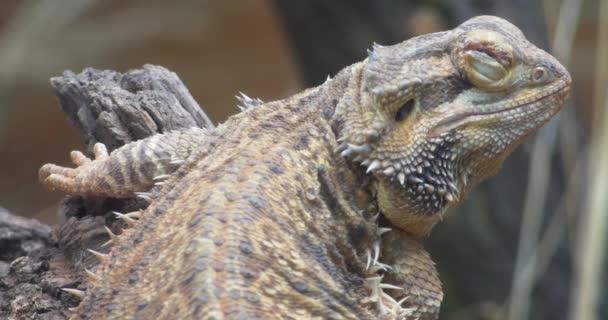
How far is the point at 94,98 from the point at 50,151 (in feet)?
30.1

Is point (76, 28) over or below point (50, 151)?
over

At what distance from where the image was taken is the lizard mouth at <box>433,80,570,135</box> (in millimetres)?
3328

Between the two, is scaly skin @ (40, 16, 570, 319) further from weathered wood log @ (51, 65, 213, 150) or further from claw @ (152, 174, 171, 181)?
weathered wood log @ (51, 65, 213, 150)

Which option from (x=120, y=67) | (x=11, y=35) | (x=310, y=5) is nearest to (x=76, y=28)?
(x=120, y=67)

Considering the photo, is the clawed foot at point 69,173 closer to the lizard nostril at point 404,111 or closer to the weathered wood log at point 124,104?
the weathered wood log at point 124,104

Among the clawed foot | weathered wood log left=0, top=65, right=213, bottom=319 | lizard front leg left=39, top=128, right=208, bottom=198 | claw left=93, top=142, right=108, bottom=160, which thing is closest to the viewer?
lizard front leg left=39, top=128, right=208, bottom=198

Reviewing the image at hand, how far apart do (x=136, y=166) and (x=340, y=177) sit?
98cm

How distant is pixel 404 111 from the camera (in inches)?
132

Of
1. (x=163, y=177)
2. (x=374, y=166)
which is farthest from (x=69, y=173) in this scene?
(x=374, y=166)

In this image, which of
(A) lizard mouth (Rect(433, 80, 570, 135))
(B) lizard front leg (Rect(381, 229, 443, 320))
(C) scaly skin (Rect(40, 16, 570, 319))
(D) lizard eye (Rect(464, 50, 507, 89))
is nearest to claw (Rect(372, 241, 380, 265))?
(C) scaly skin (Rect(40, 16, 570, 319))

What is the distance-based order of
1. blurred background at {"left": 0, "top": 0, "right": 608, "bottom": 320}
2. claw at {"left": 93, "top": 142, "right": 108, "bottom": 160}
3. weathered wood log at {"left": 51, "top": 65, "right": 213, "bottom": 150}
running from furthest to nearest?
blurred background at {"left": 0, "top": 0, "right": 608, "bottom": 320}
weathered wood log at {"left": 51, "top": 65, "right": 213, "bottom": 150}
claw at {"left": 93, "top": 142, "right": 108, "bottom": 160}

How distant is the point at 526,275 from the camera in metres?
6.78

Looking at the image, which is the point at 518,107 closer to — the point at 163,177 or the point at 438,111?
A: the point at 438,111

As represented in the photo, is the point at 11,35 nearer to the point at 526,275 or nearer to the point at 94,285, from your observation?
the point at 526,275
